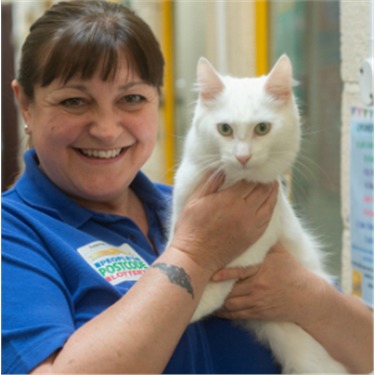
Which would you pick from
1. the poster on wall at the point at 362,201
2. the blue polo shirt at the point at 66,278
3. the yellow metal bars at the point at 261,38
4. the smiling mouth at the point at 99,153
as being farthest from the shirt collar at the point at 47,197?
the yellow metal bars at the point at 261,38

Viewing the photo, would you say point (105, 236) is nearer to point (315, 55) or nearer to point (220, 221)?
point (220, 221)

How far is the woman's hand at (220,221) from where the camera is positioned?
1.17 m

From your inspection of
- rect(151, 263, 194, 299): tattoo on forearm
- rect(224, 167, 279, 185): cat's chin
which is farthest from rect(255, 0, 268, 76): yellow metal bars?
rect(151, 263, 194, 299): tattoo on forearm

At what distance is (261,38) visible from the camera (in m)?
2.52

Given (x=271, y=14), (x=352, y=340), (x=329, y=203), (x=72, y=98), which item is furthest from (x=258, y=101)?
(x=271, y=14)

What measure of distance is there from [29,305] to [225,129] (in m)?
0.53

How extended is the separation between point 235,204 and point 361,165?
628 mm

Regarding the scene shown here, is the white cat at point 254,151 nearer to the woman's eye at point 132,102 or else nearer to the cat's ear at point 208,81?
the cat's ear at point 208,81

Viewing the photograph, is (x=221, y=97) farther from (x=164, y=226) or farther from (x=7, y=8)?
(x=7, y=8)

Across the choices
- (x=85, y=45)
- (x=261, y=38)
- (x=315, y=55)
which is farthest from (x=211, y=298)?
(x=261, y=38)

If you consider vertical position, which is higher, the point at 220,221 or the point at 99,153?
the point at 99,153

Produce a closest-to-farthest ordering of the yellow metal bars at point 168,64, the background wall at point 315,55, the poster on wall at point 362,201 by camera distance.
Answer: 1. the poster on wall at point 362,201
2. the background wall at point 315,55
3. the yellow metal bars at point 168,64

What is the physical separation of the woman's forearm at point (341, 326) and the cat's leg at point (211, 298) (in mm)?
195

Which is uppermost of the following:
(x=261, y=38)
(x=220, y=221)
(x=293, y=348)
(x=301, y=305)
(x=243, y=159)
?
(x=261, y=38)
